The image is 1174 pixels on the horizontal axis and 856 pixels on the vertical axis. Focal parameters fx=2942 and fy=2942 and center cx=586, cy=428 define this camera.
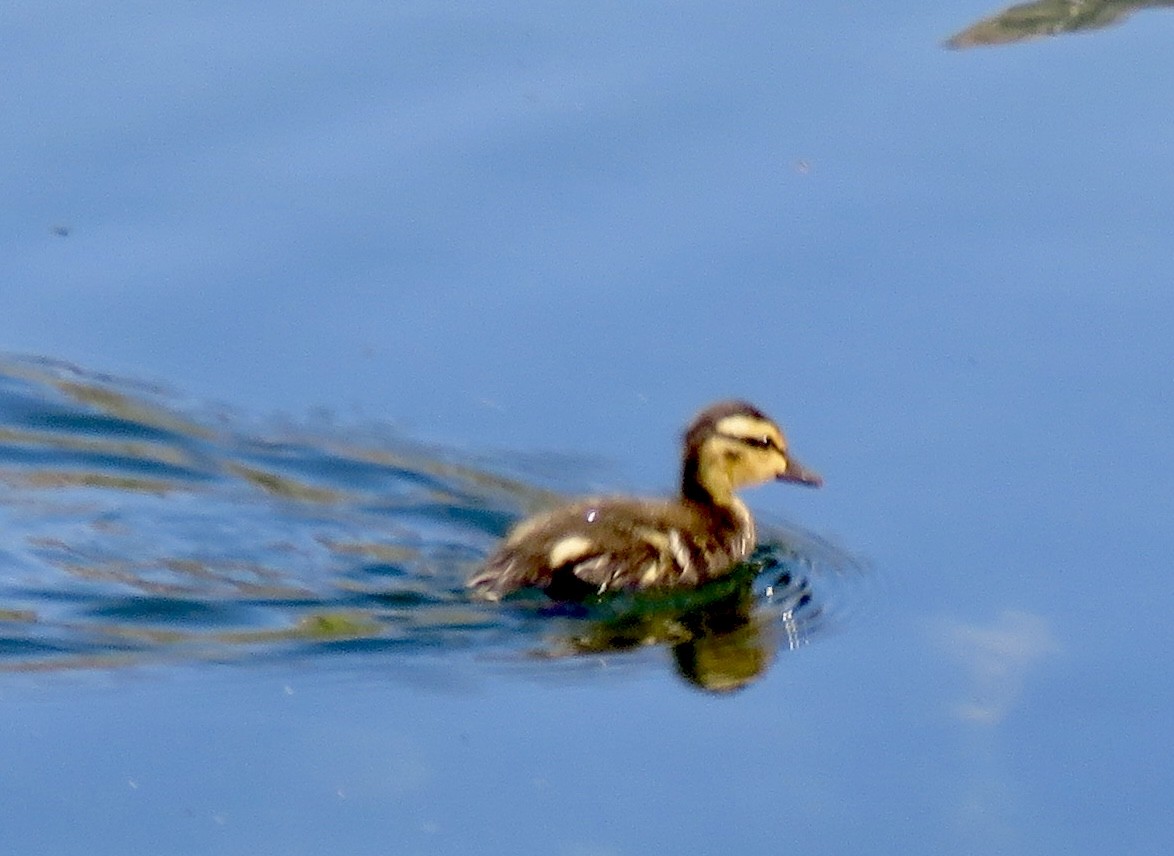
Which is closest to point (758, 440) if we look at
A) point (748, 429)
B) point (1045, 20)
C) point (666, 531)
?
point (748, 429)

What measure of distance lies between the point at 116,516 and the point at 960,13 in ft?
9.52

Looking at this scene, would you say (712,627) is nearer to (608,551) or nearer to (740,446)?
(608,551)

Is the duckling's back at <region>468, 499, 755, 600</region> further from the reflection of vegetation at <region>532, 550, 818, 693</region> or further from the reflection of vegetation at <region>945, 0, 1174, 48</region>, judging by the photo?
the reflection of vegetation at <region>945, 0, 1174, 48</region>

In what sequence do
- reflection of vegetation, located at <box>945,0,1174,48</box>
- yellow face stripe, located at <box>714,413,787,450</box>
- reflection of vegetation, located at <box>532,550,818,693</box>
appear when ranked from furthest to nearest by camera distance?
reflection of vegetation, located at <box>945,0,1174,48</box> → yellow face stripe, located at <box>714,413,787,450</box> → reflection of vegetation, located at <box>532,550,818,693</box>

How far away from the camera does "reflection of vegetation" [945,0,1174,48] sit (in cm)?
789

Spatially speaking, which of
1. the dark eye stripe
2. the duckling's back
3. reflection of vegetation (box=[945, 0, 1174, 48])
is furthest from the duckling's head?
reflection of vegetation (box=[945, 0, 1174, 48])

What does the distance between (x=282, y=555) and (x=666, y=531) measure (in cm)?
82

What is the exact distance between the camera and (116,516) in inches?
251

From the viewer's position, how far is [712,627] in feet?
19.9

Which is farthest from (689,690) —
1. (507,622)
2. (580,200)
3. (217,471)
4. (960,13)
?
(960,13)

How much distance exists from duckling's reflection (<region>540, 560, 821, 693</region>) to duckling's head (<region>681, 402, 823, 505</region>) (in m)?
0.22

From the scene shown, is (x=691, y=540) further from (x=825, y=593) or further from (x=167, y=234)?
(x=167, y=234)

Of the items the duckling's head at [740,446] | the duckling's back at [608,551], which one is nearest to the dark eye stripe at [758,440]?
the duckling's head at [740,446]

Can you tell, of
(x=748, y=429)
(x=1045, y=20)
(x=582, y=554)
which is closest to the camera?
(x=582, y=554)
